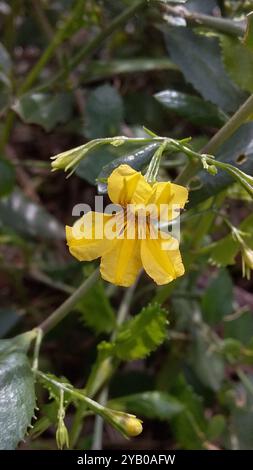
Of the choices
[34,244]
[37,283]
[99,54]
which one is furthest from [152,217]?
[99,54]

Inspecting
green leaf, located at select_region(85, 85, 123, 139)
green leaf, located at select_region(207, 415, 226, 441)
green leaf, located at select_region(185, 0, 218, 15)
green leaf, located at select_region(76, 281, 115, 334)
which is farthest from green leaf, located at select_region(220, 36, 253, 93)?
green leaf, located at select_region(207, 415, 226, 441)

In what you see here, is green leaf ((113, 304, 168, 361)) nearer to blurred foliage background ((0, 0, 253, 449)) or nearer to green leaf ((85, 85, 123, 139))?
blurred foliage background ((0, 0, 253, 449))

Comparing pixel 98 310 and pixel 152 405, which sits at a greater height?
pixel 98 310

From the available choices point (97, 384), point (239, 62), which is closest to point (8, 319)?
point (97, 384)

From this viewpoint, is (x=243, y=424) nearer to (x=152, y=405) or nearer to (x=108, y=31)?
(x=152, y=405)

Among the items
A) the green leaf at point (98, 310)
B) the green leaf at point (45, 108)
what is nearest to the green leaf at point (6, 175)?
the green leaf at point (45, 108)

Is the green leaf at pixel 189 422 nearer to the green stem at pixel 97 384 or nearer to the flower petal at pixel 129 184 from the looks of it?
the green stem at pixel 97 384

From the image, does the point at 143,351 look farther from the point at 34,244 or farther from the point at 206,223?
the point at 34,244

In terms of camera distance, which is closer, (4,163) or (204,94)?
(204,94)
